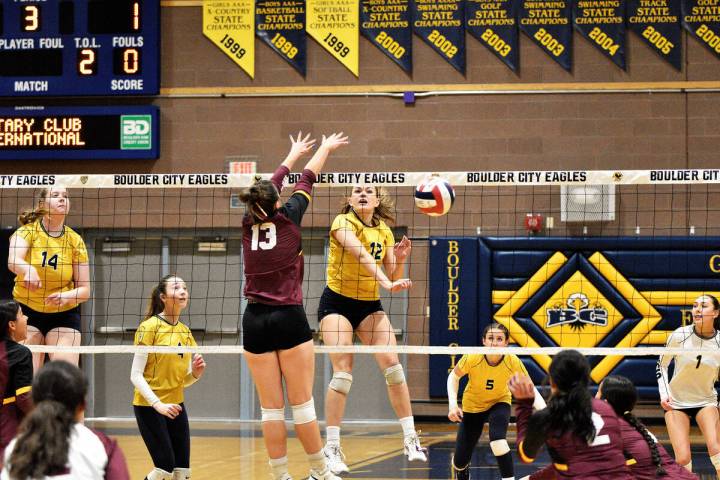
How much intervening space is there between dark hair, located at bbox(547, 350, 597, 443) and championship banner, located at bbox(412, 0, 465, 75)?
31.4ft

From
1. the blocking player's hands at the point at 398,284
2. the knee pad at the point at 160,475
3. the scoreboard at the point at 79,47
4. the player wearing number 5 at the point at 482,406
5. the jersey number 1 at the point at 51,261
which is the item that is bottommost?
the knee pad at the point at 160,475

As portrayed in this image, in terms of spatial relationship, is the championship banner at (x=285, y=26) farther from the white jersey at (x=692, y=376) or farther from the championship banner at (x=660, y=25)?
the white jersey at (x=692, y=376)

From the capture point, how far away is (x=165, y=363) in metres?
7.47

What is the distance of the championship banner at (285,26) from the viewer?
14.3 meters

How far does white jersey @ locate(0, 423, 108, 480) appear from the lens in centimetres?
388

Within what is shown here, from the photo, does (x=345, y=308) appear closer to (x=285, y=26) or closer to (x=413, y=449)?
(x=413, y=449)

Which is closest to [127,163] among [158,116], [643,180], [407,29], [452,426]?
[158,116]

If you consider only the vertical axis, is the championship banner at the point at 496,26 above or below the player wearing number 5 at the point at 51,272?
above

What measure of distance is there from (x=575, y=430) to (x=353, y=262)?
3314 mm

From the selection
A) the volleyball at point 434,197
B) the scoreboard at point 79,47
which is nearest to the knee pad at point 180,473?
the volleyball at point 434,197

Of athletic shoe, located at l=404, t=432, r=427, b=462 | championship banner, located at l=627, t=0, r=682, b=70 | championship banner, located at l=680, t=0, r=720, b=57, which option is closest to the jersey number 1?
athletic shoe, located at l=404, t=432, r=427, b=462

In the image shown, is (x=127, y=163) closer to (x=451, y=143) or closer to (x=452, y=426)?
(x=451, y=143)

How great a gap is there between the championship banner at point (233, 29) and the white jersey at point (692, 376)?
25.3ft

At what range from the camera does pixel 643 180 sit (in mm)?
8555
